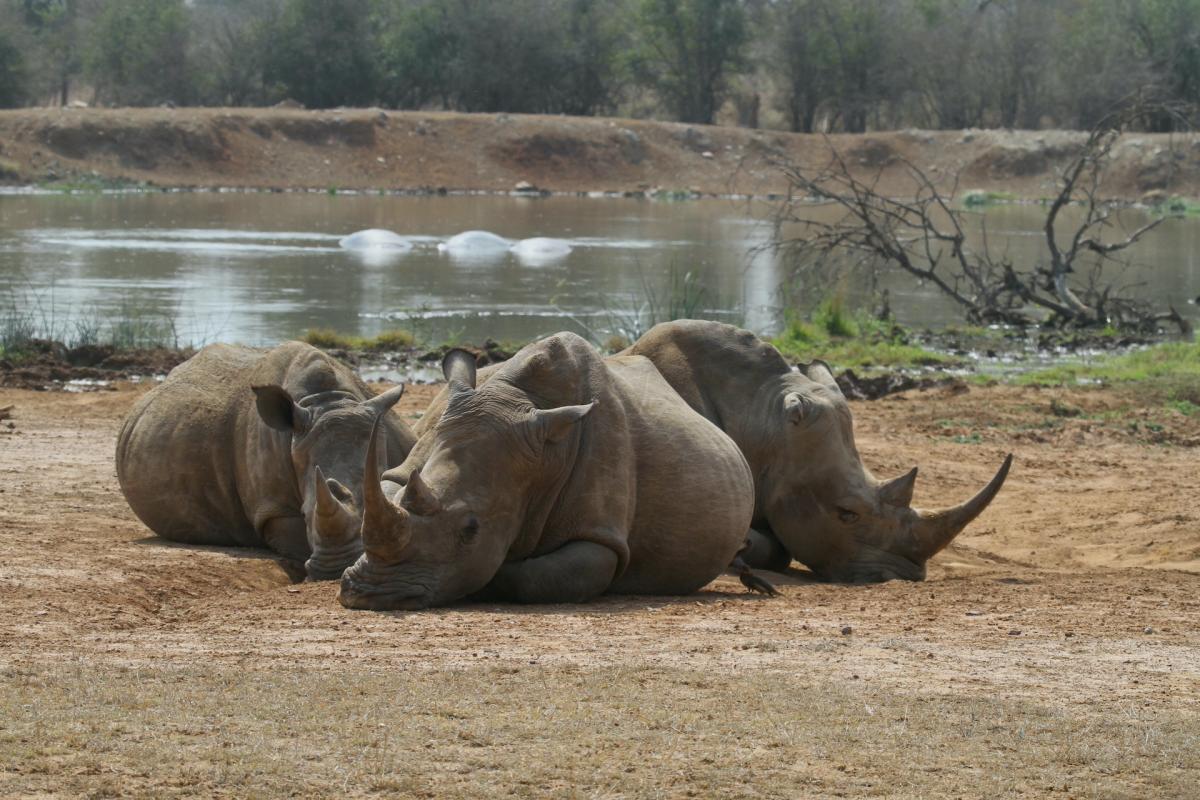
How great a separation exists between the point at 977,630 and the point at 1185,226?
51.6 m

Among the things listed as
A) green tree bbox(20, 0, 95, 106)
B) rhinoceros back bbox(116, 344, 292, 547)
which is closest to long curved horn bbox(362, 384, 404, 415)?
rhinoceros back bbox(116, 344, 292, 547)

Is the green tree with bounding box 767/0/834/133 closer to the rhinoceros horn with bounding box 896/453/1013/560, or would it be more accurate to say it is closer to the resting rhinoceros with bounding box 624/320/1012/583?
the resting rhinoceros with bounding box 624/320/1012/583

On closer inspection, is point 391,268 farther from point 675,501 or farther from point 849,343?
point 675,501

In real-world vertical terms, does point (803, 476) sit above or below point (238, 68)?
below

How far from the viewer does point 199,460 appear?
1016cm

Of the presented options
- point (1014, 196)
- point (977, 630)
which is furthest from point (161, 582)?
point (1014, 196)

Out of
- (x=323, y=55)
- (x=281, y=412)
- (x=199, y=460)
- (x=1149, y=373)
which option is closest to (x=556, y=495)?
(x=281, y=412)

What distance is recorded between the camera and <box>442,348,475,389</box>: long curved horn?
27.7 ft

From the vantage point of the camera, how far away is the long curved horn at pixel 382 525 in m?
7.34

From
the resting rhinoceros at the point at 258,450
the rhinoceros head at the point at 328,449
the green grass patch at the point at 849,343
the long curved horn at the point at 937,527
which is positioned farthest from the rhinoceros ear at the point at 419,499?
the green grass patch at the point at 849,343

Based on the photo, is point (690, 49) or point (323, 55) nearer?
point (323, 55)

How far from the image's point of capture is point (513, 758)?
517 cm

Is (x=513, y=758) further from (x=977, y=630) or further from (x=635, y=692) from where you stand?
(x=977, y=630)

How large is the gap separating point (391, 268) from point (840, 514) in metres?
25.8
